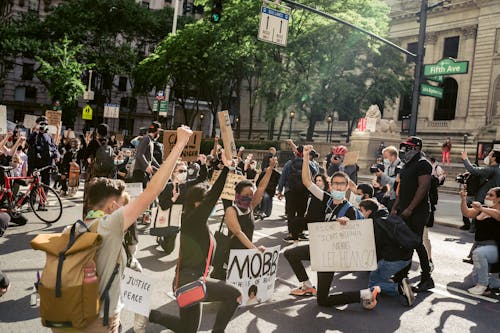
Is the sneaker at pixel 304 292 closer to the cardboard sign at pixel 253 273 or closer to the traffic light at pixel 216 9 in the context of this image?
the cardboard sign at pixel 253 273

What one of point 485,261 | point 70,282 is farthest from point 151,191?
point 485,261

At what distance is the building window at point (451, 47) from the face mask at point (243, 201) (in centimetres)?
4363

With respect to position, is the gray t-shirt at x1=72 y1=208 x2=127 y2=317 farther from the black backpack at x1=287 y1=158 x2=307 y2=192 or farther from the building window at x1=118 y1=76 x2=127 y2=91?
the building window at x1=118 y1=76 x2=127 y2=91

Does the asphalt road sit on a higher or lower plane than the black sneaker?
lower

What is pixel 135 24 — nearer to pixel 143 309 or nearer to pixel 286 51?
pixel 286 51

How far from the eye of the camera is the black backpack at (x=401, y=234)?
20.9ft

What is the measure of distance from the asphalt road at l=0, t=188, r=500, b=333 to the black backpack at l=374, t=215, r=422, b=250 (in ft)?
2.67

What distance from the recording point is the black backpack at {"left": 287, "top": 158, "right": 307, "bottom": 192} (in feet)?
32.7

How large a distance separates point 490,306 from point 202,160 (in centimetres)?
780

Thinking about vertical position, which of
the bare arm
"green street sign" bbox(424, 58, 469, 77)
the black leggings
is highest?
"green street sign" bbox(424, 58, 469, 77)

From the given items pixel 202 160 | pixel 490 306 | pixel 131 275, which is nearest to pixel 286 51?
pixel 202 160

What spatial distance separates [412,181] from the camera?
7000mm

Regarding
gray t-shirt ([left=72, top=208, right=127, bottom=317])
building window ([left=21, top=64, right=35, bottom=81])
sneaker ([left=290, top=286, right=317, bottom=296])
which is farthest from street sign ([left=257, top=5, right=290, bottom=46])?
building window ([left=21, top=64, right=35, bottom=81])

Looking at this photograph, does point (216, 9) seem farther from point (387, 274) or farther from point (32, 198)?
point (387, 274)
